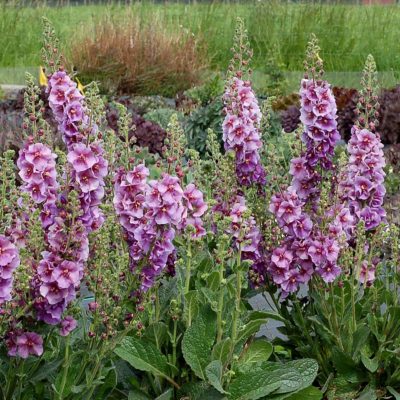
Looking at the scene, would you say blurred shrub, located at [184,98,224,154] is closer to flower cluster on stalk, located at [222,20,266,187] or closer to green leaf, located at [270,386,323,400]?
flower cluster on stalk, located at [222,20,266,187]

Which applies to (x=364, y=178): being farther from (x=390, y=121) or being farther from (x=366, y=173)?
(x=390, y=121)

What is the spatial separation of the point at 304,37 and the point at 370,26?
1267 mm

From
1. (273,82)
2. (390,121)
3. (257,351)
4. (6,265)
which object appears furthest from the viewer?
(273,82)

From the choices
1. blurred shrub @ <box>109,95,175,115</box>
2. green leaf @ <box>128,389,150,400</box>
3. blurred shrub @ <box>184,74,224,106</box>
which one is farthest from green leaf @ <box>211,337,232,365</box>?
blurred shrub @ <box>184,74,224,106</box>

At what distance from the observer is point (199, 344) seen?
301cm

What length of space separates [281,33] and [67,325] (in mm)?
12500

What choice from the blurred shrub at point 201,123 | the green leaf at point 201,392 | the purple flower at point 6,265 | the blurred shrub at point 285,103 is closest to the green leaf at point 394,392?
the green leaf at point 201,392

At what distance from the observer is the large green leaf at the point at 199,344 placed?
300cm

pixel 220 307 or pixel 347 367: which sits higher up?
pixel 220 307

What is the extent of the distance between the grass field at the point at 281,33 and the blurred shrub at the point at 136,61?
3.00 ft

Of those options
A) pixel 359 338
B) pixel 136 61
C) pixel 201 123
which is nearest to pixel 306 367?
pixel 359 338

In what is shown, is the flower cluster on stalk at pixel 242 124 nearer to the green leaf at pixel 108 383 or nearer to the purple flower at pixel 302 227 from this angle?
the purple flower at pixel 302 227

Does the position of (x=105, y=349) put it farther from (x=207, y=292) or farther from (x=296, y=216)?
(x=296, y=216)

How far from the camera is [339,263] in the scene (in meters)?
3.32
